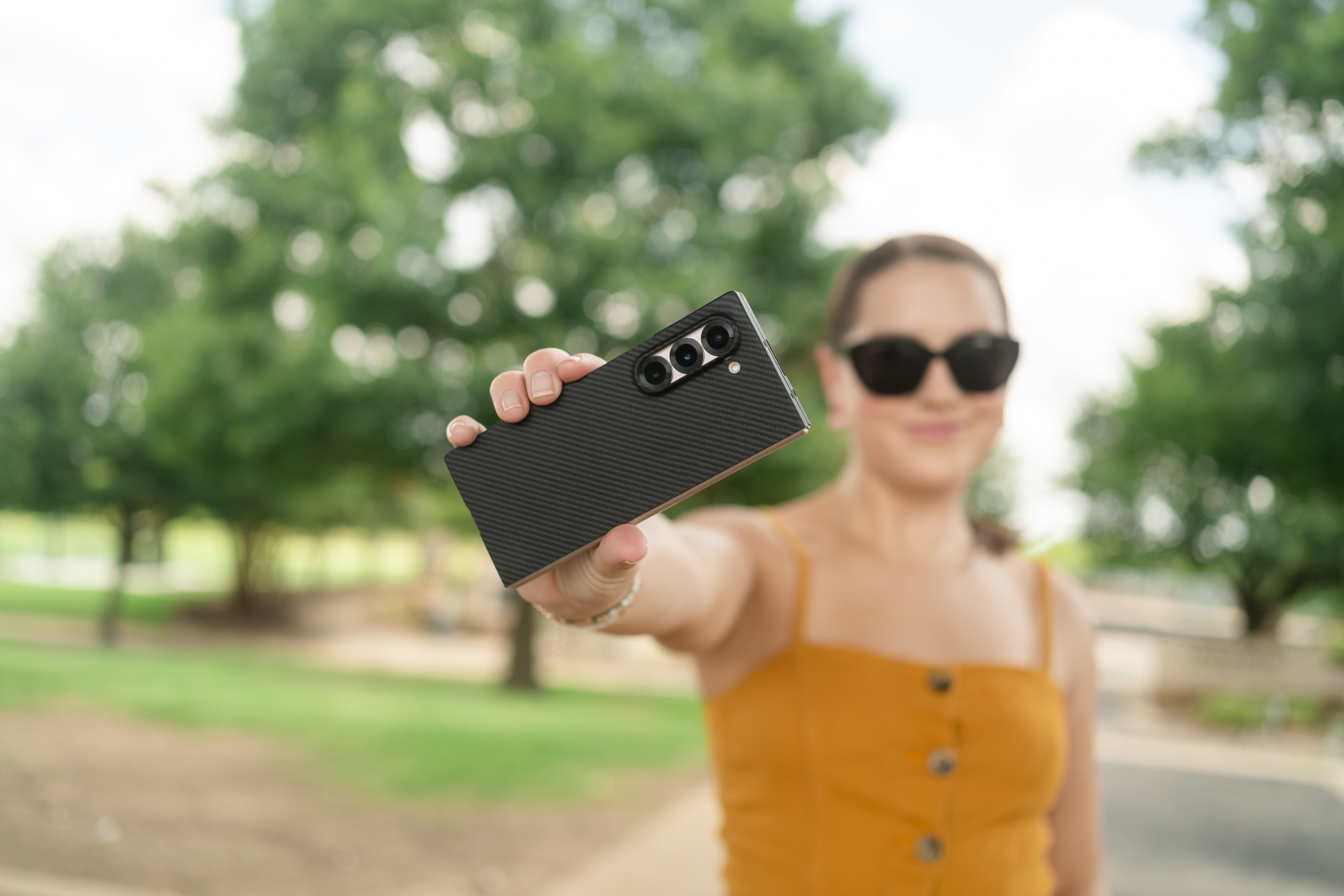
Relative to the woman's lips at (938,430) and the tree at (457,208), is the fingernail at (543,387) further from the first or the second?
the tree at (457,208)

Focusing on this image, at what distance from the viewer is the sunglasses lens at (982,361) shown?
1653 mm

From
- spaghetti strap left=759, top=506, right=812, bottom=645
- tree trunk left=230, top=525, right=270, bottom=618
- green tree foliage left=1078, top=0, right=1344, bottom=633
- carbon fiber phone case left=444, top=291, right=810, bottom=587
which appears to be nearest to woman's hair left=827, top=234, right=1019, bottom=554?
spaghetti strap left=759, top=506, right=812, bottom=645

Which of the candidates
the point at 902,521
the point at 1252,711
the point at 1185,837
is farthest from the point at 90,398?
the point at 1252,711

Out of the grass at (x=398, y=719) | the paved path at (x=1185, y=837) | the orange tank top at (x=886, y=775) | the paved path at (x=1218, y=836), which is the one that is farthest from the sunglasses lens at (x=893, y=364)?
the grass at (x=398, y=719)

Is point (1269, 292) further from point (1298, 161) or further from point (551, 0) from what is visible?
point (551, 0)

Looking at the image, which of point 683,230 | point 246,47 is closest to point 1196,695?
point 683,230

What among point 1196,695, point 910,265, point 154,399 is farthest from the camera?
point 1196,695

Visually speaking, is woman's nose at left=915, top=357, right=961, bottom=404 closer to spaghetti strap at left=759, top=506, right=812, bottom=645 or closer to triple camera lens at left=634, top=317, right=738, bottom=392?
spaghetti strap at left=759, top=506, right=812, bottom=645

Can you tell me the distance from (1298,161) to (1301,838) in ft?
17.5

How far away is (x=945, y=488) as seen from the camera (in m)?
1.79

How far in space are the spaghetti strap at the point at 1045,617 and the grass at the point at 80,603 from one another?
17101mm

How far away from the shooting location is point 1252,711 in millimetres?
12164

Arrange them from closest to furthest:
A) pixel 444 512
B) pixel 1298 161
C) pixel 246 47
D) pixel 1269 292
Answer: pixel 1269 292 → pixel 1298 161 → pixel 246 47 → pixel 444 512

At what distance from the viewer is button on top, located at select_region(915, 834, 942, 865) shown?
1589mm
